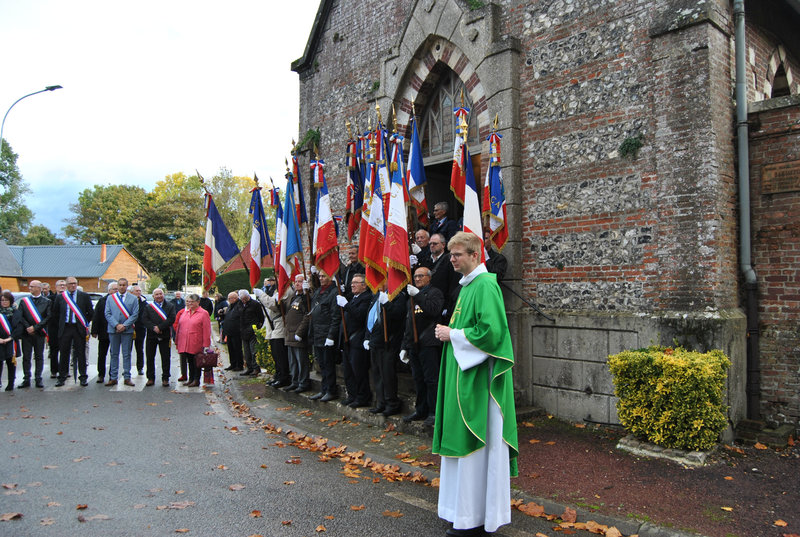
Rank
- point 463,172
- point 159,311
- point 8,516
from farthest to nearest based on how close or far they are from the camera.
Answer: point 159,311 < point 463,172 < point 8,516

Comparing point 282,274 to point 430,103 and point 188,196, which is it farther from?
point 188,196

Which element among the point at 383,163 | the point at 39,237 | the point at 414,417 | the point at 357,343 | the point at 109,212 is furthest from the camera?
the point at 39,237

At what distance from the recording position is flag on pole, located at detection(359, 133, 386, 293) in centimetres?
842

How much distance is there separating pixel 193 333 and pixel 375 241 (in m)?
5.21

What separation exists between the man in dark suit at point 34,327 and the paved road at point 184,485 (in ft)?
10.8

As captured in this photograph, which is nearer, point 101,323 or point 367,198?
point 367,198

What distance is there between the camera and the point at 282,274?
424 inches

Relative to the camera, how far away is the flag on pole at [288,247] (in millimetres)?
10688

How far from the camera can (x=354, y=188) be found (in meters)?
10.7

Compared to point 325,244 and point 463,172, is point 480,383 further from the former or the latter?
point 325,244

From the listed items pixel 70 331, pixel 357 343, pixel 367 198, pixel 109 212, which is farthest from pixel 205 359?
pixel 109 212

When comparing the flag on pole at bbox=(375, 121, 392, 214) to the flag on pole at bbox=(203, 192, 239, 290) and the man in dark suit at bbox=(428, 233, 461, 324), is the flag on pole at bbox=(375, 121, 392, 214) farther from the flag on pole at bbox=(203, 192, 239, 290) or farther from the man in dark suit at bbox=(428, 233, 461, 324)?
the flag on pole at bbox=(203, 192, 239, 290)

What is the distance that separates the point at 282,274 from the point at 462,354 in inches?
263

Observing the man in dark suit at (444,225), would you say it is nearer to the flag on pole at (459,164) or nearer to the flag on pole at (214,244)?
the flag on pole at (459,164)
